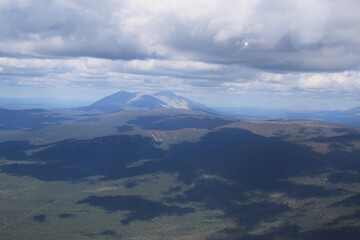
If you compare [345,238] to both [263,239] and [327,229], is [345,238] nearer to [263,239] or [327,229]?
[327,229]

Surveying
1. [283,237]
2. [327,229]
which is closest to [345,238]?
[327,229]

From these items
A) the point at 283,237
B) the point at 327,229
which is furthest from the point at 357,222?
the point at 283,237

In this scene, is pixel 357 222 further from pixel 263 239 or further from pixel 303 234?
pixel 263 239

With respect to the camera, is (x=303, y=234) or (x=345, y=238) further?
(x=303, y=234)

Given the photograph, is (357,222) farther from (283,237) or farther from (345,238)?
(283,237)

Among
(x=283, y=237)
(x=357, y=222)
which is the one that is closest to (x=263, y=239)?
(x=283, y=237)

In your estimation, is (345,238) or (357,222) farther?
(357,222)

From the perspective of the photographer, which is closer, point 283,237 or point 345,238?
point 345,238
